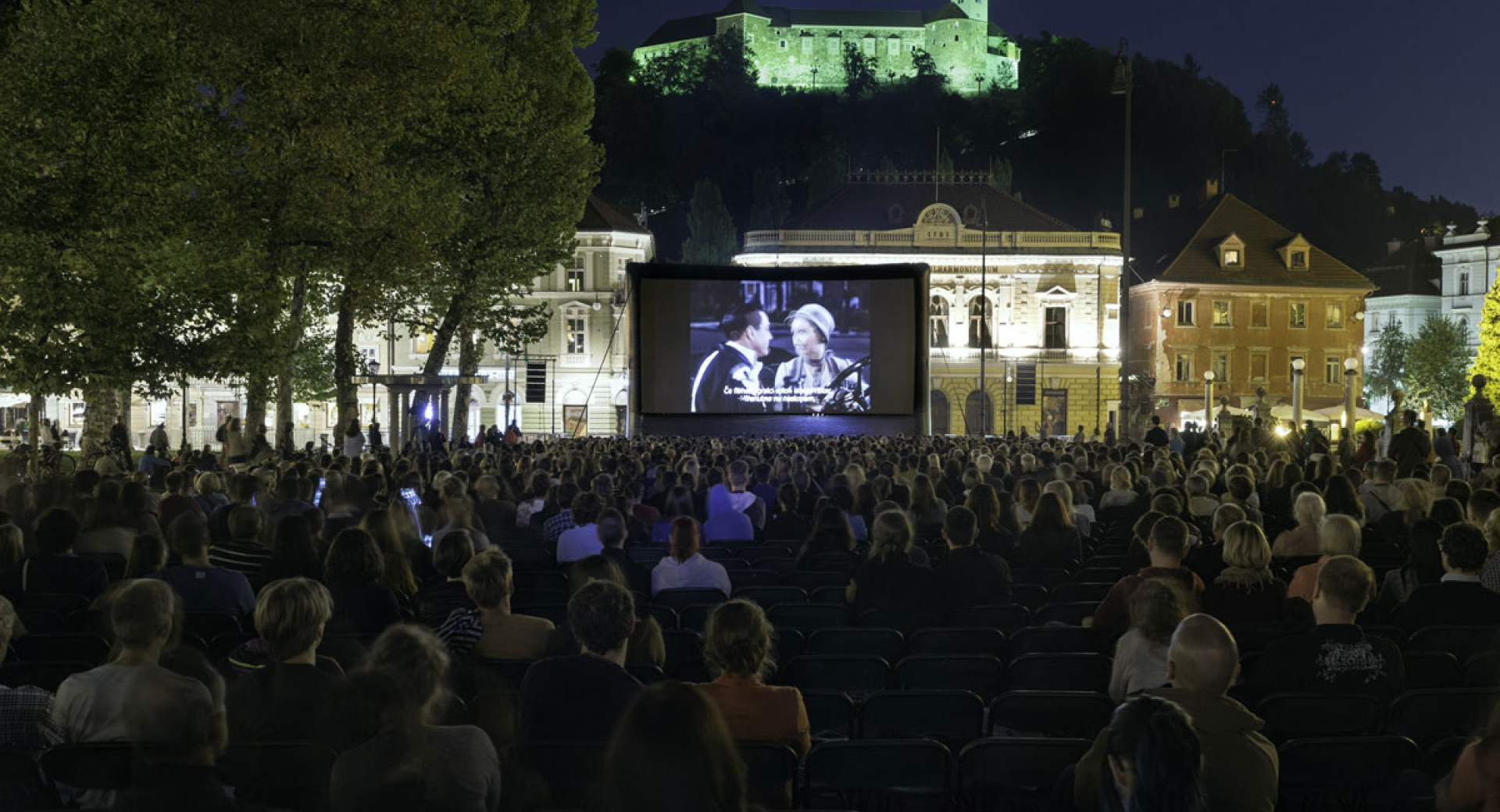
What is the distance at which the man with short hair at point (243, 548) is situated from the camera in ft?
30.1

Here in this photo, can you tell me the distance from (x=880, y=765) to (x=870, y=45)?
450ft

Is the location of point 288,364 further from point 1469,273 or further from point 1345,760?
point 1469,273

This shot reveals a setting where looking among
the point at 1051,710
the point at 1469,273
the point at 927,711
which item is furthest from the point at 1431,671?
the point at 1469,273

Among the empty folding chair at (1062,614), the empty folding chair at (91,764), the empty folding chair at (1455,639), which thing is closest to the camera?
the empty folding chair at (91,764)

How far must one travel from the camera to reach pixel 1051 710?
6020mm

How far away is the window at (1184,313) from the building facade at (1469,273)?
16.7 meters

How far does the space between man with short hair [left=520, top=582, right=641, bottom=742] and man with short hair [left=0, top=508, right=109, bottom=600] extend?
14.7 feet

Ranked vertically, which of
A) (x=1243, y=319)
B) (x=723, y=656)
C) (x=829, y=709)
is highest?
(x=1243, y=319)

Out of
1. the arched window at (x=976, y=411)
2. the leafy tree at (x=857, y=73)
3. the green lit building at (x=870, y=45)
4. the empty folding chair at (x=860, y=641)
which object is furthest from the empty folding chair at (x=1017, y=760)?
the green lit building at (x=870, y=45)

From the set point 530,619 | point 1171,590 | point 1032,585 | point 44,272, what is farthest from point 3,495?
point 1171,590

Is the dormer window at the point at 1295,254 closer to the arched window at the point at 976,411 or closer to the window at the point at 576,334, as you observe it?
the arched window at the point at 976,411

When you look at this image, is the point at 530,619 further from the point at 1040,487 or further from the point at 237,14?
the point at 237,14

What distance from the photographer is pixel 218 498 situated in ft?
44.7

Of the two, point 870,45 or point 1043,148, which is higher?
point 870,45
